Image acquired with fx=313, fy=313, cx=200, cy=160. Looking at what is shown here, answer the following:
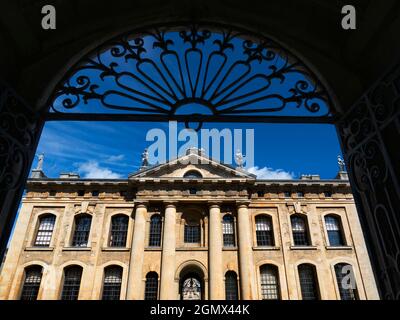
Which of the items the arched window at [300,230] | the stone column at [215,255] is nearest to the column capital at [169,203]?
the stone column at [215,255]

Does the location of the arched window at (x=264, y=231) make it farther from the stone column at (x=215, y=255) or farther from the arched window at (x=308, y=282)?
the stone column at (x=215, y=255)

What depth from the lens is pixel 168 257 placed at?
64.1 ft

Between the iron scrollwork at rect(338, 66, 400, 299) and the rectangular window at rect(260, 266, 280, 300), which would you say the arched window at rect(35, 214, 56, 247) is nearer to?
the rectangular window at rect(260, 266, 280, 300)

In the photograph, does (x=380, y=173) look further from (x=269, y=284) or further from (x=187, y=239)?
(x=187, y=239)

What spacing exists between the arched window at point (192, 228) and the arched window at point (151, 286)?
304cm

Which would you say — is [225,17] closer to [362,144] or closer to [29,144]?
[362,144]

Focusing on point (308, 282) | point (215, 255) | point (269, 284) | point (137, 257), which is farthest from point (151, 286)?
point (308, 282)

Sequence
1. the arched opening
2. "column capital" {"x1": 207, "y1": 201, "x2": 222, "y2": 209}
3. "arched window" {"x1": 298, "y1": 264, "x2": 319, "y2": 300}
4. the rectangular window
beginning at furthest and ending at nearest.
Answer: "column capital" {"x1": 207, "y1": 201, "x2": 222, "y2": 209}
"arched window" {"x1": 298, "y1": 264, "x2": 319, "y2": 300}
the rectangular window
the arched opening

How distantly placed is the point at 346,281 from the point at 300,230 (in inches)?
163

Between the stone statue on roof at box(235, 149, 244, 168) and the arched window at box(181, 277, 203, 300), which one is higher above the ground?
the stone statue on roof at box(235, 149, 244, 168)

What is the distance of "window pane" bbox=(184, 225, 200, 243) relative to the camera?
69.3 feet

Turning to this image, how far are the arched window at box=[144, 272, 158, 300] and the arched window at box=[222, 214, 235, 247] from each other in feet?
16.5

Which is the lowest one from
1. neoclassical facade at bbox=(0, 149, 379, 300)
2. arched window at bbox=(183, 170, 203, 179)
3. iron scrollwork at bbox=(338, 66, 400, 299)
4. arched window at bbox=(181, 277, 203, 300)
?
iron scrollwork at bbox=(338, 66, 400, 299)

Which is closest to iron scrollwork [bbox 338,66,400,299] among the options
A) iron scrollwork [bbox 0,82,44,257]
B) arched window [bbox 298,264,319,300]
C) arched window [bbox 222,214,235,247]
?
iron scrollwork [bbox 0,82,44,257]
